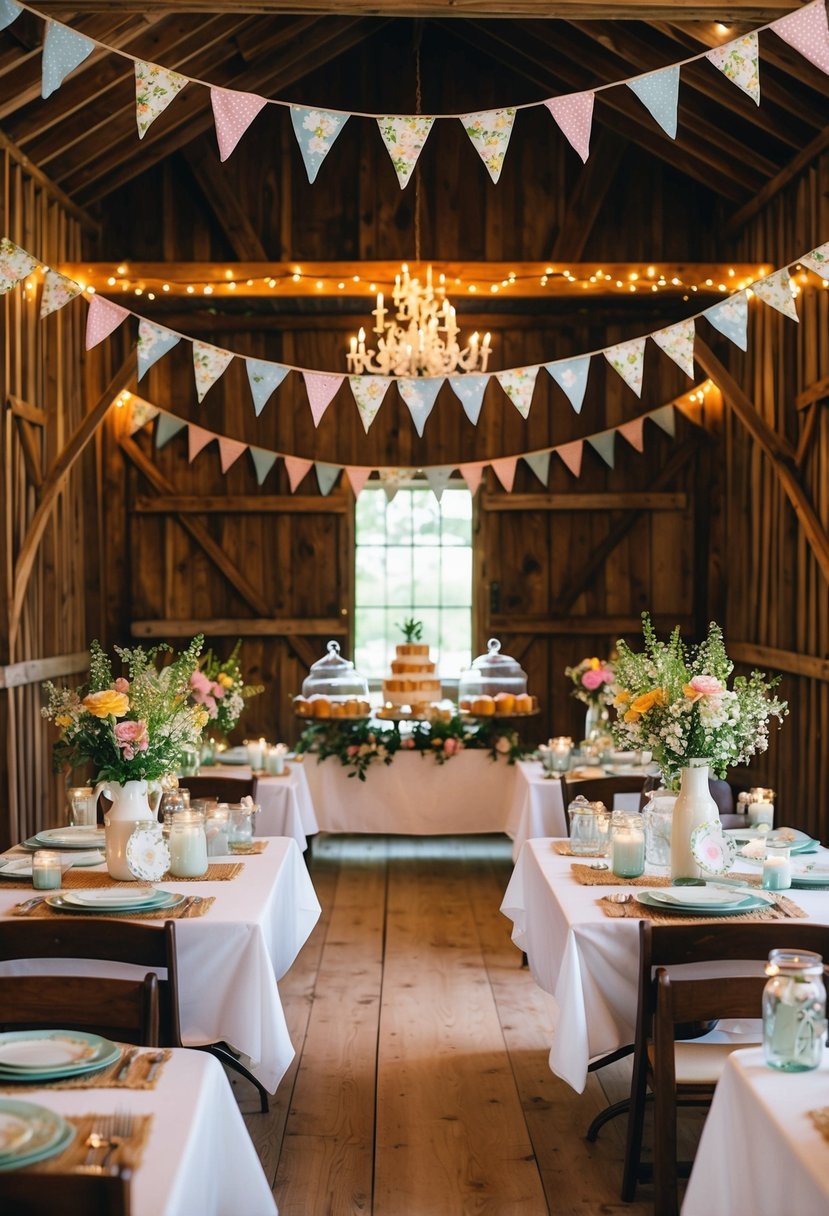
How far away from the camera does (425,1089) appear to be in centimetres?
403

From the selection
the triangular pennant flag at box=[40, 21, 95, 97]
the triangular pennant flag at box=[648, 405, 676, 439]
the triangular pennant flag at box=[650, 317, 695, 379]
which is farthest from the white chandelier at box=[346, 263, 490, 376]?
the triangular pennant flag at box=[40, 21, 95, 97]

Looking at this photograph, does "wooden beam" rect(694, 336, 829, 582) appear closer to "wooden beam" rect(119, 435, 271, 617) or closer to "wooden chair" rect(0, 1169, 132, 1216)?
"wooden beam" rect(119, 435, 271, 617)

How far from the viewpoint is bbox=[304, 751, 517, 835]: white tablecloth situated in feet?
23.4

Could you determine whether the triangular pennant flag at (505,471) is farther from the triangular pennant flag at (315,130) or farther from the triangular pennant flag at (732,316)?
the triangular pennant flag at (315,130)

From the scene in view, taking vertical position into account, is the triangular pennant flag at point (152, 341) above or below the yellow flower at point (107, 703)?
above

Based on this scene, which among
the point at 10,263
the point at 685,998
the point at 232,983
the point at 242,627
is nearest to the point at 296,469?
the point at 242,627

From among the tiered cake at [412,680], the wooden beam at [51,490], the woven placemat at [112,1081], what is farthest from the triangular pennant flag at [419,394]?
the woven placemat at [112,1081]

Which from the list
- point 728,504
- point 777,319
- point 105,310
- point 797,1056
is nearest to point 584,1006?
point 797,1056

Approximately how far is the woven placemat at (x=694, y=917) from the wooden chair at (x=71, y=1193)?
1.81 m

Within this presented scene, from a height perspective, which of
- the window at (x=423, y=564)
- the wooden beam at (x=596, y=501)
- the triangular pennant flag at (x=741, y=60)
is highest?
the triangular pennant flag at (x=741, y=60)

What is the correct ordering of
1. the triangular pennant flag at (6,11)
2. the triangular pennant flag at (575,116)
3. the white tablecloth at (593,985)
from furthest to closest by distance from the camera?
the triangular pennant flag at (575,116)
the triangular pennant flag at (6,11)
the white tablecloth at (593,985)

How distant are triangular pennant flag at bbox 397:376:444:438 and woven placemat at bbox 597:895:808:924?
3249 mm

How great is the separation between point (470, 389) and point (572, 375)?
21.0 inches

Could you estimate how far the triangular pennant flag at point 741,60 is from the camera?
13.8ft
